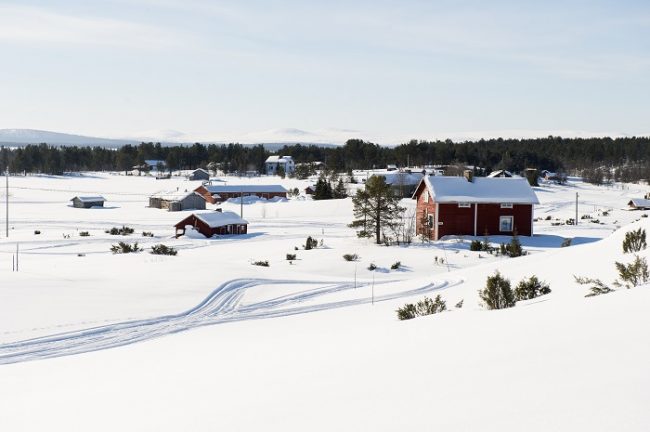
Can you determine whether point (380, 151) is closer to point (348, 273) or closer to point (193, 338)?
point (348, 273)

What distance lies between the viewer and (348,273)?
30.6 meters

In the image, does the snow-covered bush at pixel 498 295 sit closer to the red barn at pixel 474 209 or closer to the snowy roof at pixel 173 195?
the red barn at pixel 474 209

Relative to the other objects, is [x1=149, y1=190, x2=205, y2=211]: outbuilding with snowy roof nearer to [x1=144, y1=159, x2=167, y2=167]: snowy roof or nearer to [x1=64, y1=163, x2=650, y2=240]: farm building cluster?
[x1=64, y1=163, x2=650, y2=240]: farm building cluster

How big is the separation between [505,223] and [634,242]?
28604mm

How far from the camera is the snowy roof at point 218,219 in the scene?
5034 centimetres

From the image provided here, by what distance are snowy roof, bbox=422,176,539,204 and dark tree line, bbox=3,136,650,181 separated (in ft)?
251

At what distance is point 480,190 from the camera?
4516 centimetres

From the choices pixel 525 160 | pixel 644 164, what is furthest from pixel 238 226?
pixel 644 164

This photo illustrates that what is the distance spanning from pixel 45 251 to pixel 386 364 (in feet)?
120

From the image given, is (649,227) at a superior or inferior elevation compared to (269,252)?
superior

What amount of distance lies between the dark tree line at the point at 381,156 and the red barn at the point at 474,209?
77.3 metres

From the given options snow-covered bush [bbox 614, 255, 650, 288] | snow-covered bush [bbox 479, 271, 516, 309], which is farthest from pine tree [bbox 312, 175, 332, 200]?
snow-covered bush [bbox 614, 255, 650, 288]

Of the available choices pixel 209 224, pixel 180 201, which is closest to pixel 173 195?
pixel 180 201

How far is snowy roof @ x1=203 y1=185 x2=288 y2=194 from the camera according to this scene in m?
89.4
